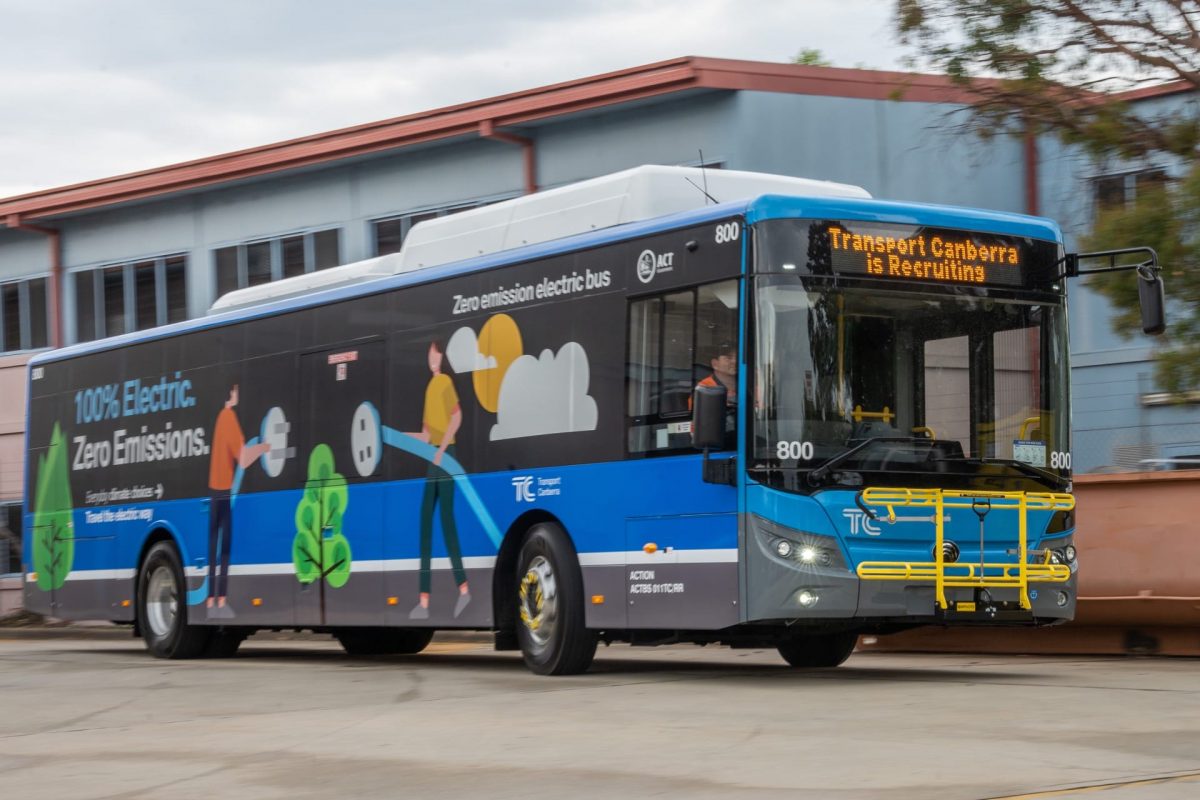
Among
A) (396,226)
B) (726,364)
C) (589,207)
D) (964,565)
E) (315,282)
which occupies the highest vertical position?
(396,226)

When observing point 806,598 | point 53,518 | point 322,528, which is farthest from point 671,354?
point 53,518

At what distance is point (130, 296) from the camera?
3512cm

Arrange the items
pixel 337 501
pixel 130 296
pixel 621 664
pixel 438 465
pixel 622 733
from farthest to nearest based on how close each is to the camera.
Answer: pixel 130 296, pixel 337 501, pixel 621 664, pixel 438 465, pixel 622 733

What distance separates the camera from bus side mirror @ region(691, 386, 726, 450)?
12312mm

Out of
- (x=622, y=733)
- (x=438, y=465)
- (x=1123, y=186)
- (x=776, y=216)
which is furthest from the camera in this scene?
(x=1123, y=186)

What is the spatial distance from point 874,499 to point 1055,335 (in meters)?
2.04

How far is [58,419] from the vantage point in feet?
71.1

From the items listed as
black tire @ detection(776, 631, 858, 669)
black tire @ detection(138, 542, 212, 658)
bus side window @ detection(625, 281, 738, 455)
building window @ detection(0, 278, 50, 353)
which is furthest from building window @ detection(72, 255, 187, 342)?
bus side window @ detection(625, 281, 738, 455)

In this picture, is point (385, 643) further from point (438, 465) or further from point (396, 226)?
point (396, 226)

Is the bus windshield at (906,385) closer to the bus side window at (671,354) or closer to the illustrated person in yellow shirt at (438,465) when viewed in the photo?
the bus side window at (671,354)

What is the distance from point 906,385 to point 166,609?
31.8 ft

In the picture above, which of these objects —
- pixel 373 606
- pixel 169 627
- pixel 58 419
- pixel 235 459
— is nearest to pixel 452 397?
pixel 373 606

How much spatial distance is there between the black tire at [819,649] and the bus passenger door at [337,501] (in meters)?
3.57

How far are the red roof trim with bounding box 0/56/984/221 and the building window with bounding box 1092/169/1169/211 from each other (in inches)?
72.6
